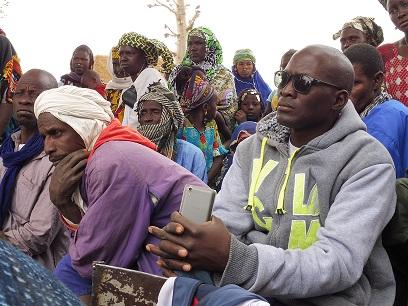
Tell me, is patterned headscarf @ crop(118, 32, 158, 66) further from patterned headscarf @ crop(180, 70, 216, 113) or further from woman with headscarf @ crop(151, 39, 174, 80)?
patterned headscarf @ crop(180, 70, 216, 113)

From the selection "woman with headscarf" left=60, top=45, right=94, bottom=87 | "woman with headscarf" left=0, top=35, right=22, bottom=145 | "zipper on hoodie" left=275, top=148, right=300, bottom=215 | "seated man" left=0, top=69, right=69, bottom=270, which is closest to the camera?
"zipper on hoodie" left=275, top=148, right=300, bottom=215

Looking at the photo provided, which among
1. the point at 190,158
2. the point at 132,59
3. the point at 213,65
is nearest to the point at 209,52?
the point at 213,65

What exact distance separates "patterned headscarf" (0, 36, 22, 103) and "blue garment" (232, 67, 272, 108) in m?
3.08

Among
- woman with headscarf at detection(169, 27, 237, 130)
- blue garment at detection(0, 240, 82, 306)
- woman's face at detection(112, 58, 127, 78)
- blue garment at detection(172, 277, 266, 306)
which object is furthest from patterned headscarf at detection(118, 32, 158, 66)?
blue garment at detection(0, 240, 82, 306)

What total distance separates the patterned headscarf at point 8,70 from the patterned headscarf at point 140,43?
931 mm

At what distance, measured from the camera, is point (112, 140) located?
2.96 m

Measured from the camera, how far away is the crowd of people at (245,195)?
191 centimetres

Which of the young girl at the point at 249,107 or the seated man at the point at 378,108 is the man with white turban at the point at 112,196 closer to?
the seated man at the point at 378,108

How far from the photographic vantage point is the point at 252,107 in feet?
22.8

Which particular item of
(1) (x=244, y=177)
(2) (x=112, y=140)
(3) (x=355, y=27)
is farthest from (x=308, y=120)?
(3) (x=355, y=27)

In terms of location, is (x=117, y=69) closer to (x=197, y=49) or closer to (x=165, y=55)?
(x=165, y=55)

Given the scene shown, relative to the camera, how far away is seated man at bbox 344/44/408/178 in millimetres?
3039

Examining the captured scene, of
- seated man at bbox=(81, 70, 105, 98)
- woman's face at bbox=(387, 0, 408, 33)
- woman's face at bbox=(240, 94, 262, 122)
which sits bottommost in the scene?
woman's face at bbox=(240, 94, 262, 122)

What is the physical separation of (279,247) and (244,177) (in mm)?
388
